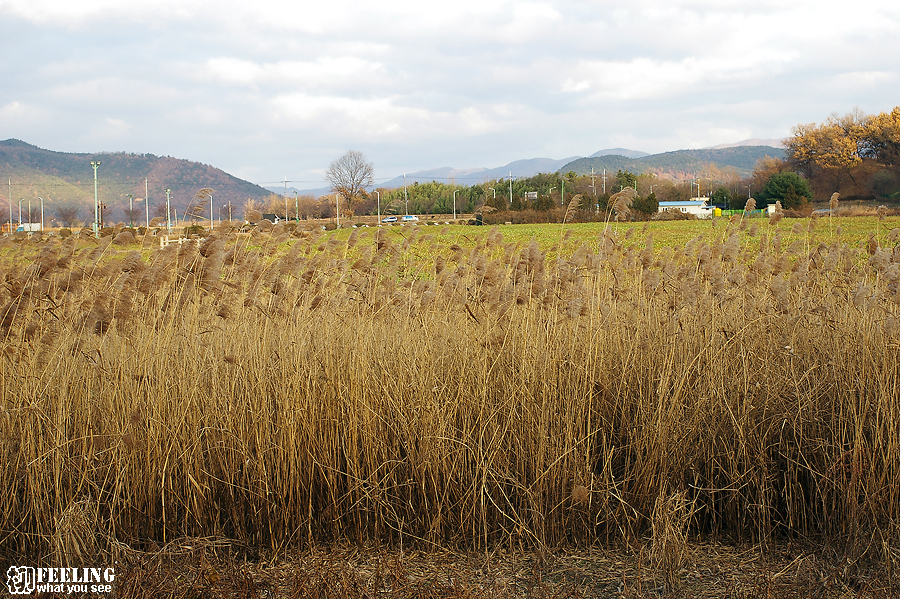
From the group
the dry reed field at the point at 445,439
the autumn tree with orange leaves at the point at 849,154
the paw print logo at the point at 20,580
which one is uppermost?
the autumn tree with orange leaves at the point at 849,154

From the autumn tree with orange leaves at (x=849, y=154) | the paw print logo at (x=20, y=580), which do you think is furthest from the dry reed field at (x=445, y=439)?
the autumn tree with orange leaves at (x=849, y=154)

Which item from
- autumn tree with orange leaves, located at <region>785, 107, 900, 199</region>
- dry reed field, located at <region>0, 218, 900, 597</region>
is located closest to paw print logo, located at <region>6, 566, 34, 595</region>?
dry reed field, located at <region>0, 218, 900, 597</region>

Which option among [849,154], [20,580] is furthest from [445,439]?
[849,154]

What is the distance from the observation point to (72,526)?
2490 mm

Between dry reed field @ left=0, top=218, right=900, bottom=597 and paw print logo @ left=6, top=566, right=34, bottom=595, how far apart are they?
12 cm

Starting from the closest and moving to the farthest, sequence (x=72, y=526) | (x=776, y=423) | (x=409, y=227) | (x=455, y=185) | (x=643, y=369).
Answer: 1. (x=72, y=526)
2. (x=776, y=423)
3. (x=643, y=369)
4. (x=409, y=227)
5. (x=455, y=185)

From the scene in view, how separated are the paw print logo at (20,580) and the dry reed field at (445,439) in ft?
0.41

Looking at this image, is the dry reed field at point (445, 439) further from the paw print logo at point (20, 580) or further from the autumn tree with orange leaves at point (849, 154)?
the autumn tree with orange leaves at point (849, 154)

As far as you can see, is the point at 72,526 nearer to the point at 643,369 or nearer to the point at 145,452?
the point at 145,452

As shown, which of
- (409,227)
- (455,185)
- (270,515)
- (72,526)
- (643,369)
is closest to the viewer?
(72,526)

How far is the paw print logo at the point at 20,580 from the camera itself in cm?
251

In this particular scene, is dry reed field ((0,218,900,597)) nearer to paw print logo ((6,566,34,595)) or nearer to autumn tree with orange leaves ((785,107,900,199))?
paw print logo ((6,566,34,595))

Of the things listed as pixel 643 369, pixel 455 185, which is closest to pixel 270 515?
pixel 643 369

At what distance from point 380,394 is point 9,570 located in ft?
5.53
